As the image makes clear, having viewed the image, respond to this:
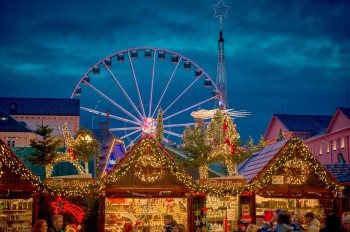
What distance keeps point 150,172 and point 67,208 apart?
333 cm

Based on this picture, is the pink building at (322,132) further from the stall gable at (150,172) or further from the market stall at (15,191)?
the market stall at (15,191)

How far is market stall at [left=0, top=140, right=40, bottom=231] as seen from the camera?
18891mm

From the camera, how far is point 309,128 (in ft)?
178

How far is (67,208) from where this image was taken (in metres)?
20.2

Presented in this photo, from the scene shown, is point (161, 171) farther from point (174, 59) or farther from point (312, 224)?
point (174, 59)

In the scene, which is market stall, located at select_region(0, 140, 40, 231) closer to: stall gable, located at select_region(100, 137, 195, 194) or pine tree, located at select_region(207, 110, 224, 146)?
stall gable, located at select_region(100, 137, 195, 194)

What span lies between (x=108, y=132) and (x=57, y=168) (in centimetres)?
1082

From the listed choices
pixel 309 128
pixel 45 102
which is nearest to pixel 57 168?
pixel 45 102

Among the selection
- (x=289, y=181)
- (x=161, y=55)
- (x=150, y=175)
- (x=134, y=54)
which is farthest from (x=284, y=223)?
(x=161, y=55)

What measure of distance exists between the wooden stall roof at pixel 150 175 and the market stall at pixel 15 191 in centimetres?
292

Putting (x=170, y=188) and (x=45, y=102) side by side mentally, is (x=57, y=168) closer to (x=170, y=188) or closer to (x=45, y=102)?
(x=170, y=188)

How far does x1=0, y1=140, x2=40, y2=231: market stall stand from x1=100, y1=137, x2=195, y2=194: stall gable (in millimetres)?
3037

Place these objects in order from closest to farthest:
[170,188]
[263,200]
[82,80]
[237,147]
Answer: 1. [170,188]
2. [263,200]
3. [237,147]
4. [82,80]

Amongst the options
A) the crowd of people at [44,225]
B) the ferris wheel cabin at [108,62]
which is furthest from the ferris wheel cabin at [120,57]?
the crowd of people at [44,225]
